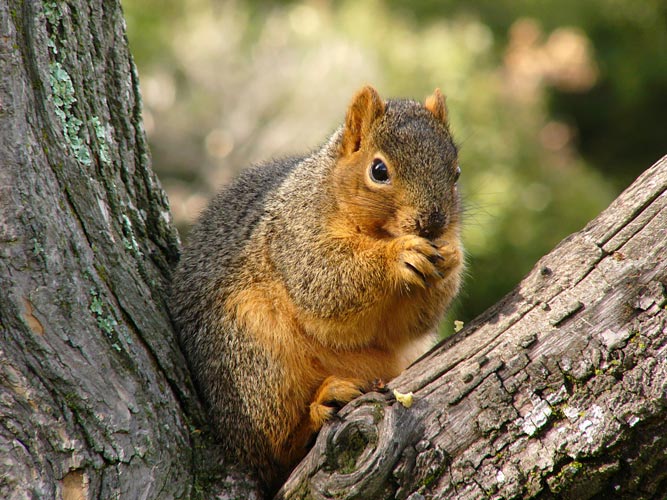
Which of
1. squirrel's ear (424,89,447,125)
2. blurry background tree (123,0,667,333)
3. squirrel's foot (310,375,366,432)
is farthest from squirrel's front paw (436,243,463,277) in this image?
blurry background tree (123,0,667,333)

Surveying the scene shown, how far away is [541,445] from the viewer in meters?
1.77

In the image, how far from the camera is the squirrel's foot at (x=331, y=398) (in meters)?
2.20

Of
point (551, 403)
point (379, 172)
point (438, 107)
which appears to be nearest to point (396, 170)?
point (379, 172)

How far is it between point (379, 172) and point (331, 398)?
2.42 feet

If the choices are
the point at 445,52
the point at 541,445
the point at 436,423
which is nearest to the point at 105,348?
the point at 436,423

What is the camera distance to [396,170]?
246cm

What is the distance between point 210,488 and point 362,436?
48 cm

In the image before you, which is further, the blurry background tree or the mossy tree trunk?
the blurry background tree

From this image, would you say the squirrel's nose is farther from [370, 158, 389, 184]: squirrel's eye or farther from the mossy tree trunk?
the mossy tree trunk

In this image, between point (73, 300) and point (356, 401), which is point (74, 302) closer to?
point (73, 300)

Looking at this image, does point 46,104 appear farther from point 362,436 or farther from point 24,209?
point 362,436

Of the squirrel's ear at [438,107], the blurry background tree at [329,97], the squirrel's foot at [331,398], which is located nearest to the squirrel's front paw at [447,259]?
the squirrel's foot at [331,398]

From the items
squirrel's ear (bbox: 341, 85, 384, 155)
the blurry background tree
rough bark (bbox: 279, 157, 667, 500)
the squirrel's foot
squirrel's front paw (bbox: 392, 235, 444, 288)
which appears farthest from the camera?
the blurry background tree

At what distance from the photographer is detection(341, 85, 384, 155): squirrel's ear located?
266cm
